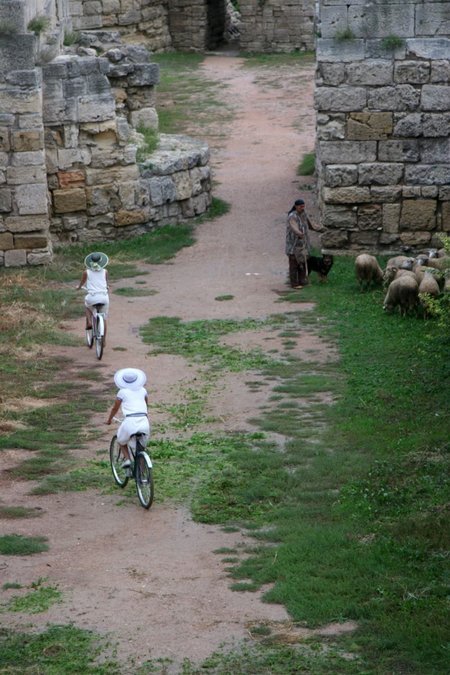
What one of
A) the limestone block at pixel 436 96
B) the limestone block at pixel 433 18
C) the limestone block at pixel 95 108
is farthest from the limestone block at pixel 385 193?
the limestone block at pixel 95 108

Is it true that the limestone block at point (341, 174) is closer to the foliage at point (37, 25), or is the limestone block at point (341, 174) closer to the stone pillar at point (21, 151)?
the stone pillar at point (21, 151)

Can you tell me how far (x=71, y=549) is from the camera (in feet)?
31.6

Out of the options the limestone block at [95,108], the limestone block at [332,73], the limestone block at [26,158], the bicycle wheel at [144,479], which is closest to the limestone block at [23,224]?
the limestone block at [26,158]

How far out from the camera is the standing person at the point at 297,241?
16.9 metres

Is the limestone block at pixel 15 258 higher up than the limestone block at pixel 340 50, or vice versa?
the limestone block at pixel 340 50

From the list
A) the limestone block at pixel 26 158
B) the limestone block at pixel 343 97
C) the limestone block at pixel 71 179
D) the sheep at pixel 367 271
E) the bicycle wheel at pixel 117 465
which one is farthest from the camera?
the limestone block at pixel 71 179

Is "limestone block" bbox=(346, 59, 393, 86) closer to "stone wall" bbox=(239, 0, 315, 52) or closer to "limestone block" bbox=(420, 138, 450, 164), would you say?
"limestone block" bbox=(420, 138, 450, 164)

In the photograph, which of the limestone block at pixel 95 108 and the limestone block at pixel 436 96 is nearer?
the limestone block at pixel 436 96

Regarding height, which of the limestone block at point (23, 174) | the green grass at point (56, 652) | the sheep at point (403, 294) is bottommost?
the sheep at point (403, 294)

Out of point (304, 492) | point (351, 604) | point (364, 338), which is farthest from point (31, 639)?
point (364, 338)

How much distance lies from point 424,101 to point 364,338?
417 centimetres

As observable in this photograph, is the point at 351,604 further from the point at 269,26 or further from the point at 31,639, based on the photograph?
the point at 269,26

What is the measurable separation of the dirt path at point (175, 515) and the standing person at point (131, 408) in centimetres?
52

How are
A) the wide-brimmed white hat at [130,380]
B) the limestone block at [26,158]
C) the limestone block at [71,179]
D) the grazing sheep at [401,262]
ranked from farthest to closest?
the limestone block at [71,179] → the limestone block at [26,158] → the grazing sheep at [401,262] → the wide-brimmed white hat at [130,380]
